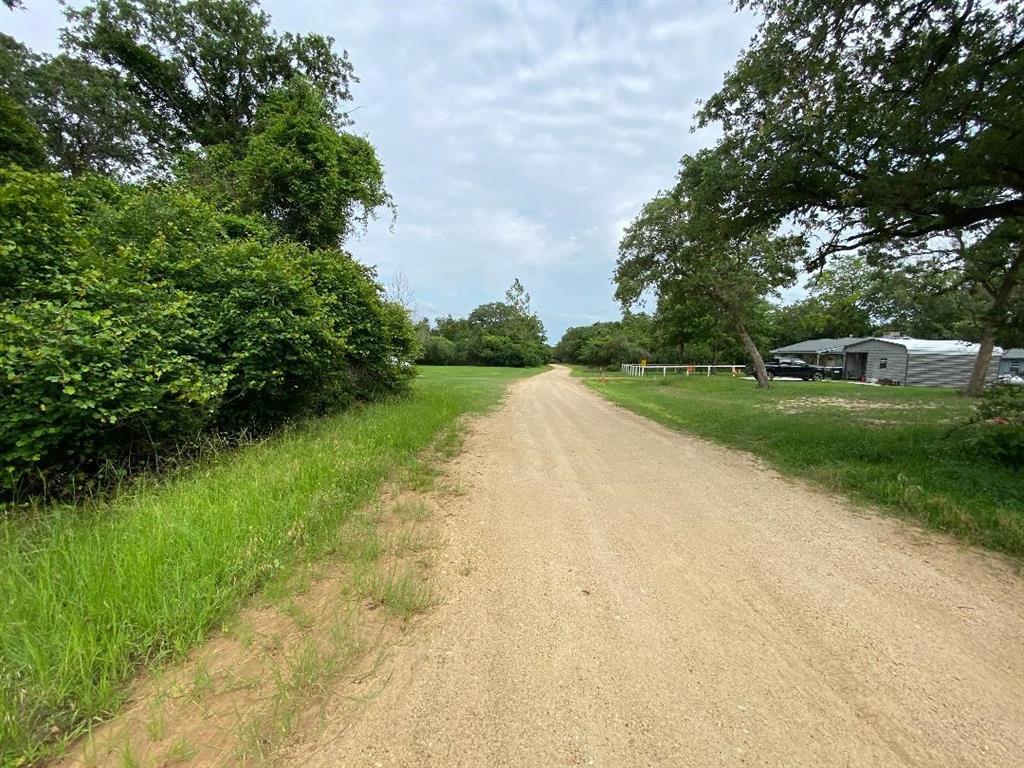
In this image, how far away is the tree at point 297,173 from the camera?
11906 mm

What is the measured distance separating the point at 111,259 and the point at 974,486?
11.5 meters

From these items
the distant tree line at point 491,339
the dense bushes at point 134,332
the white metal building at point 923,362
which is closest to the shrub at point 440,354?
the distant tree line at point 491,339

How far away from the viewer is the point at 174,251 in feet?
23.8

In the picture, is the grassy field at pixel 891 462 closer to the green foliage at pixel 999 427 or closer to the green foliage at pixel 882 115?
the green foliage at pixel 999 427

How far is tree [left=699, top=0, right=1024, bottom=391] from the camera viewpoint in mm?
5449

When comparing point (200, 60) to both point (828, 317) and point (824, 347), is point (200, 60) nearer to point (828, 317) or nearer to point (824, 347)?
point (828, 317)

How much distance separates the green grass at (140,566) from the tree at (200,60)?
1720 centimetres

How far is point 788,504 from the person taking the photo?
15.6 feet

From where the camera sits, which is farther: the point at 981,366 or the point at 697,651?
the point at 981,366

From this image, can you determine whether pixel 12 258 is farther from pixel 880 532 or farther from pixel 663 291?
pixel 663 291

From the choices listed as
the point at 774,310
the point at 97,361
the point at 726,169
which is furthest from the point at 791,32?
the point at 774,310

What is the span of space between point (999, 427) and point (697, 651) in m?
6.43

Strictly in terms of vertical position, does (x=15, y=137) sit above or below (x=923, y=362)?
above

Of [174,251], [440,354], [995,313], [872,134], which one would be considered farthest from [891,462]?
[440,354]
